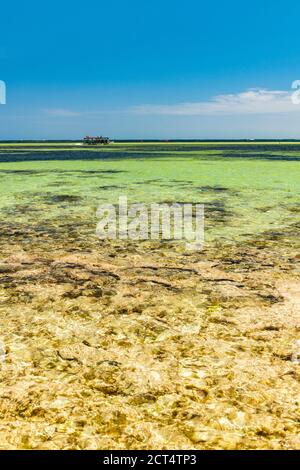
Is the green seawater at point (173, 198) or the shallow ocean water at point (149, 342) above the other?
the green seawater at point (173, 198)

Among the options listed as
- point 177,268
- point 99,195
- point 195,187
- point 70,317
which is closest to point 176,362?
point 70,317

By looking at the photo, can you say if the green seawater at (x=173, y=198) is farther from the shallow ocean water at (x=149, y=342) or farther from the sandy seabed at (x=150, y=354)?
the sandy seabed at (x=150, y=354)

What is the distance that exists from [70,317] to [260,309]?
1.43m

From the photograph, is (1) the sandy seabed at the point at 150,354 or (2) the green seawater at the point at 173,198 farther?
(2) the green seawater at the point at 173,198

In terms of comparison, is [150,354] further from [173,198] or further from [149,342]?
[173,198]

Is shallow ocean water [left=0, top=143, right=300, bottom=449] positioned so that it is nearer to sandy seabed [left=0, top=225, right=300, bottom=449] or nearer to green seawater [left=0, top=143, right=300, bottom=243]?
sandy seabed [left=0, top=225, right=300, bottom=449]

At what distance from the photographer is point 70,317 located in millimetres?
3170

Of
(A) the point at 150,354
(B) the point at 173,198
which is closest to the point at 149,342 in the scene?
(A) the point at 150,354

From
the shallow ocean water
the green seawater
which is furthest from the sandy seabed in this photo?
the green seawater

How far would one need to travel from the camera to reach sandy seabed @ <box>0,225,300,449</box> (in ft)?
6.32

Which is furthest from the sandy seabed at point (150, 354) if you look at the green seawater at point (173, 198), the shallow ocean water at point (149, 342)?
the green seawater at point (173, 198)

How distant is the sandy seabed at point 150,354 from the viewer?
1926 mm

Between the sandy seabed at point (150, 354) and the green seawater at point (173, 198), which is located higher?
the green seawater at point (173, 198)

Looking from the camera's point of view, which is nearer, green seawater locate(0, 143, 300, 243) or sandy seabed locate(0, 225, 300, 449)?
sandy seabed locate(0, 225, 300, 449)
